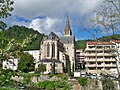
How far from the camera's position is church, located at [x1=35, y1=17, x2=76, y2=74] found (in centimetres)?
8531

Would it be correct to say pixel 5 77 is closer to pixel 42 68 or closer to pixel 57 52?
pixel 42 68

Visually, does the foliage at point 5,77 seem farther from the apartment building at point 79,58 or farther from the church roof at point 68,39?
the apartment building at point 79,58

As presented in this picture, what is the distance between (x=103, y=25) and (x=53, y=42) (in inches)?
3432

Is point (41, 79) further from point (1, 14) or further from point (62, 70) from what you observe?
point (1, 14)

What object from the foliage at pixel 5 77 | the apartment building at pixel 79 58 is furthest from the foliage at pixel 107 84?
the apartment building at pixel 79 58

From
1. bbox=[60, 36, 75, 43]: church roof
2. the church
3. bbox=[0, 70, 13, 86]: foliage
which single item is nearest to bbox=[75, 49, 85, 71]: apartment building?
the church

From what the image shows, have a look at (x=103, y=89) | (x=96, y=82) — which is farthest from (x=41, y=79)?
(x=103, y=89)

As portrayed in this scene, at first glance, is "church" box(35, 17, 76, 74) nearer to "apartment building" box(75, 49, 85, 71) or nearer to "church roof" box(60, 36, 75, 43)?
"church roof" box(60, 36, 75, 43)

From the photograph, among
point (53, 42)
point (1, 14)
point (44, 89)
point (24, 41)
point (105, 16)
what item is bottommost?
point (44, 89)

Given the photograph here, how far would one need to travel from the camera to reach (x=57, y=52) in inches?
3701

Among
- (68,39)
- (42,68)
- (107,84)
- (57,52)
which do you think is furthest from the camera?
(68,39)

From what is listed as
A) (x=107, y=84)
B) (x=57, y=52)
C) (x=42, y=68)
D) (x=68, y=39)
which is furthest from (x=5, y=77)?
(x=68, y=39)

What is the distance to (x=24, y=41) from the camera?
4.35 metres

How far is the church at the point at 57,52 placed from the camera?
8531cm
